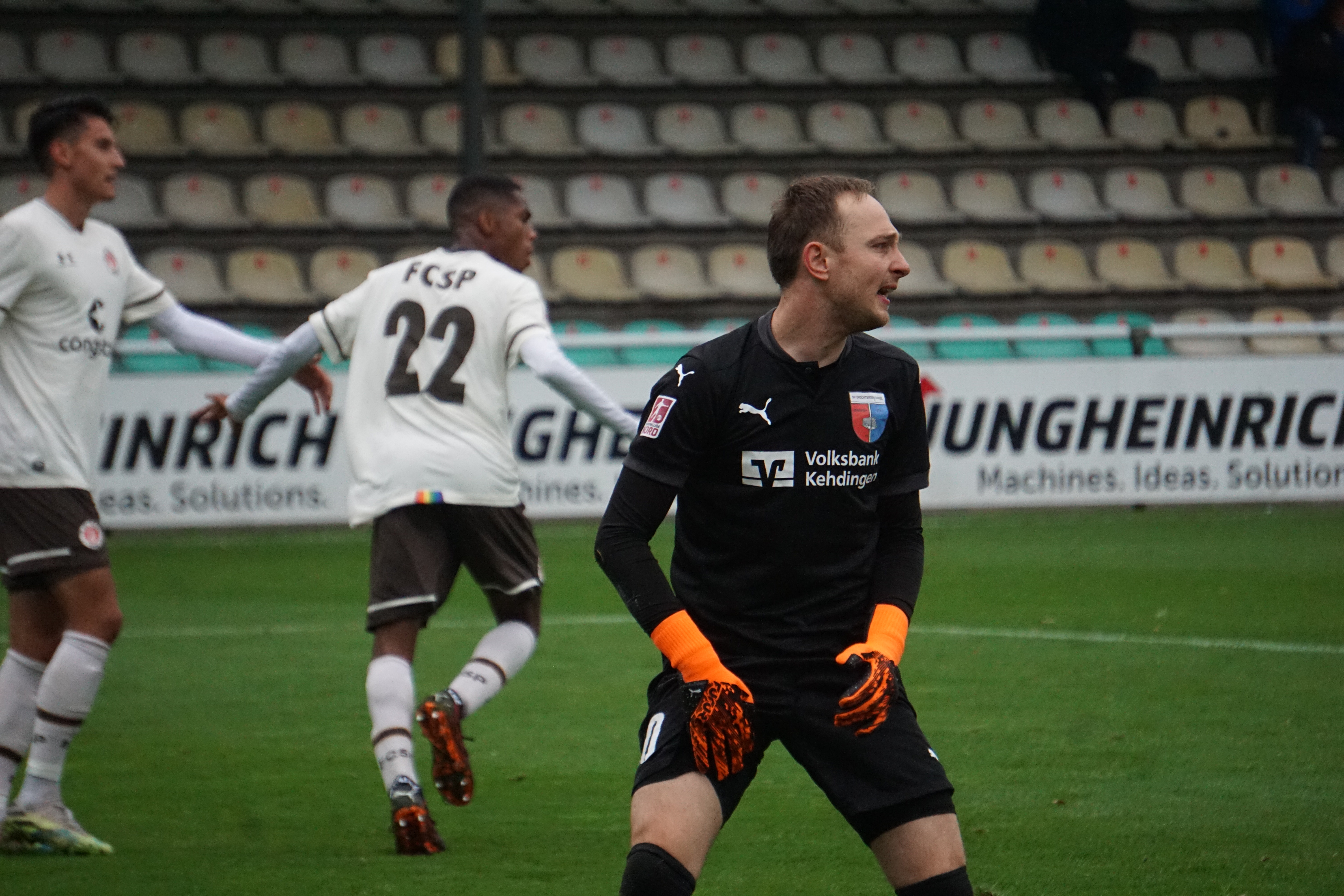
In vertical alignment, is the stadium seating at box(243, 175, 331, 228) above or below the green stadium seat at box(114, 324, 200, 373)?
above

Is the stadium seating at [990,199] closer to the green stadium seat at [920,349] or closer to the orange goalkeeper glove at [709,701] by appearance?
the green stadium seat at [920,349]

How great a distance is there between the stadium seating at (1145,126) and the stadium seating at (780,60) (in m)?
3.36

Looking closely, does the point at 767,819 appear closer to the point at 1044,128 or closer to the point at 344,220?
the point at 344,220

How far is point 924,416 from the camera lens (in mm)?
3605

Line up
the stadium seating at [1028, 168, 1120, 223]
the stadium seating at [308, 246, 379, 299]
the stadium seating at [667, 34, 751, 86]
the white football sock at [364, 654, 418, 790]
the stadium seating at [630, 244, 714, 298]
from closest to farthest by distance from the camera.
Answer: the white football sock at [364, 654, 418, 790], the stadium seating at [308, 246, 379, 299], the stadium seating at [630, 244, 714, 298], the stadium seating at [1028, 168, 1120, 223], the stadium seating at [667, 34, 751, 86]

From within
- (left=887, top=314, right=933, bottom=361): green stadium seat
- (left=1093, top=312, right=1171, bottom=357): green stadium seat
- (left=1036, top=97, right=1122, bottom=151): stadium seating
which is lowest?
(left=887, top=314, right=933, bottom=361): green stadium seat

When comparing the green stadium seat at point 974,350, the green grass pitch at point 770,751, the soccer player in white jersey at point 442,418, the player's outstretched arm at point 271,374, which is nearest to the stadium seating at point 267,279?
the green grass pitch at point 770,751

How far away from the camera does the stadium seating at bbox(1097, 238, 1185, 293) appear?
17734mm

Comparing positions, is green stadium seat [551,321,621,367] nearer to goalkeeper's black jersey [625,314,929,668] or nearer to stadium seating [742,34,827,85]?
stadium seating [742,34,827,85]

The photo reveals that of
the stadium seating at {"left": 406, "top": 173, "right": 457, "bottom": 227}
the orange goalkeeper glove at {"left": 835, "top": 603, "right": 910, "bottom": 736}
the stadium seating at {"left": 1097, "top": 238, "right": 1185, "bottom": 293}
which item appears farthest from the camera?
the stadium seating at {"left": 1097, "top": 238, "right": 1185, "bottom": 293}

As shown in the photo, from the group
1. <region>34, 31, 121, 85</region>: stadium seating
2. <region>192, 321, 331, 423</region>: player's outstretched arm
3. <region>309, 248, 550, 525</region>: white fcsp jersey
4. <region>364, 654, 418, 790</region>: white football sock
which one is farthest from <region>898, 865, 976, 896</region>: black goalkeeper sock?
<region>34, 31, 121, 85</region>: stadium seating

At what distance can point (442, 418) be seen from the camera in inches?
215

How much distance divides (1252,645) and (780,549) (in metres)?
5.58

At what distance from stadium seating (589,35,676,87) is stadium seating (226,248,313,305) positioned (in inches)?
173
